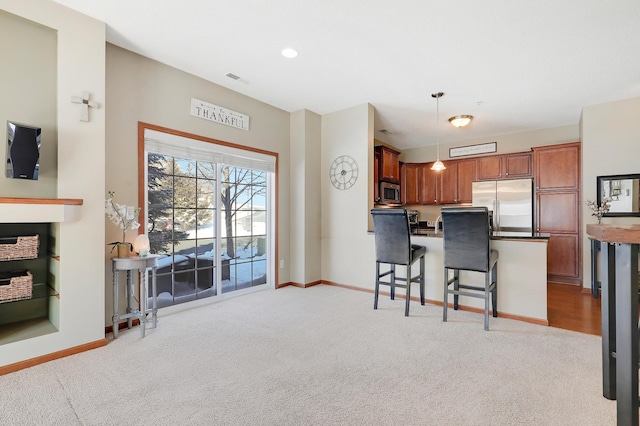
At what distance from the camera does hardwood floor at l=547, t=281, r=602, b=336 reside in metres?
3.11

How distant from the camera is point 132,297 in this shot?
302 cm

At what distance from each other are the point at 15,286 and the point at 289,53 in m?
3.07

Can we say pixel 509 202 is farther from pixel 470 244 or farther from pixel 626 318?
pixel 626 318

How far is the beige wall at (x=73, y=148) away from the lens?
7.80ft

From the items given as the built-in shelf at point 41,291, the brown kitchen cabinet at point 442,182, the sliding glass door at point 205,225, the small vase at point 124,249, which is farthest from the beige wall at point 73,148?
the brown kitchen cabinet at point 442,182

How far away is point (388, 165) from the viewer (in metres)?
5.82

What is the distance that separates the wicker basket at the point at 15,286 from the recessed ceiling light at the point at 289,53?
2.96 metres

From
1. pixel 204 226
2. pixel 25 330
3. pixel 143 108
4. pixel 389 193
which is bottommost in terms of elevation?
pixel 25 330

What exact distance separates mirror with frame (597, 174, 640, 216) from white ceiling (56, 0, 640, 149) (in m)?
A: 1.12

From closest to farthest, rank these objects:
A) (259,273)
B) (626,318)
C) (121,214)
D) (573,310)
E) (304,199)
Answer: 1. (626,318)
2. (121,214)
3. (573,310)
4. (259,273)
5. (304,199)

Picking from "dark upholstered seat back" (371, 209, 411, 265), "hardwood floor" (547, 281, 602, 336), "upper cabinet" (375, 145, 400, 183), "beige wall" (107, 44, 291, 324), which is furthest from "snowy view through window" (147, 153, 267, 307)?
"hardwood floor" (547, 281, 602, 336)

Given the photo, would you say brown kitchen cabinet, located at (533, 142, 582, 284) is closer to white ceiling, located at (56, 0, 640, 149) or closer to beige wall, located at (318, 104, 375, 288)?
white ceiling, located at (56, 0, 640, 149)

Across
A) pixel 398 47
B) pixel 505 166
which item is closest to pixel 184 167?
pixel 398 47

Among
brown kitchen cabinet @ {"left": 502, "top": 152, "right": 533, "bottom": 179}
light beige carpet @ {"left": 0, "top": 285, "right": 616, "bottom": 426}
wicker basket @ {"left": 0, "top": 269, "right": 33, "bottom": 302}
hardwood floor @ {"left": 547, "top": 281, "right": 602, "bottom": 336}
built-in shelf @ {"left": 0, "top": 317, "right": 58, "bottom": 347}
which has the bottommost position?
hardwood floor @ {"left": 547, "top": 281, "right": 602, "bottom": 336}
